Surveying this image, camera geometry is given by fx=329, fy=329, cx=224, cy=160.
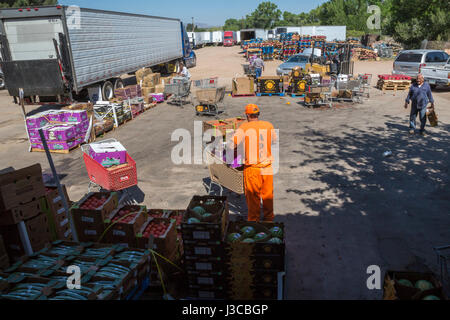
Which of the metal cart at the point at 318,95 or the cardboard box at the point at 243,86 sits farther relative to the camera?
the cardboard box at the point at 243,86

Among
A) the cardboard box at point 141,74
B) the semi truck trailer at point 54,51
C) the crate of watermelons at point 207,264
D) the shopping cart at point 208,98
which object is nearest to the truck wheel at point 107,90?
the semi truck trailer at point 54,51

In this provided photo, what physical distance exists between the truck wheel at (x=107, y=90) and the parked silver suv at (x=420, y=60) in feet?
57.0

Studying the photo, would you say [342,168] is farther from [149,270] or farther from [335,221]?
[149,270]

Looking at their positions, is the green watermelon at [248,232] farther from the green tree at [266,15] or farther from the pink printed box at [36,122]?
the green tree at [266,15]

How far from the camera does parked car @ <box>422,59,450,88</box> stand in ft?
56.7

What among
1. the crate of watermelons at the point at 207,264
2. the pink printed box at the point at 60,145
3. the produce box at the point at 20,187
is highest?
the produce box at the point at 20,187

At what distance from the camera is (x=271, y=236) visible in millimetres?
4414

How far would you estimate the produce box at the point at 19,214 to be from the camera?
473cm

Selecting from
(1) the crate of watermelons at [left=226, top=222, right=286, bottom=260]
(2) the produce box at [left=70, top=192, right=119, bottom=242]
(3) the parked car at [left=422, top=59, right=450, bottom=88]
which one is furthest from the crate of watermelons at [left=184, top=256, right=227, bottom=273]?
(3) the parked car at [left=422, top=59, right=450, bottom=88]

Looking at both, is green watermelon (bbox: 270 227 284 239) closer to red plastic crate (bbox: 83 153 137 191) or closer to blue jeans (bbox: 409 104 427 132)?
red plastic crate (bbox: 83 153 137 191)

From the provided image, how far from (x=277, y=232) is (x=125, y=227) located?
2252 millimetres

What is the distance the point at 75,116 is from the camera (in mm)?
11312
